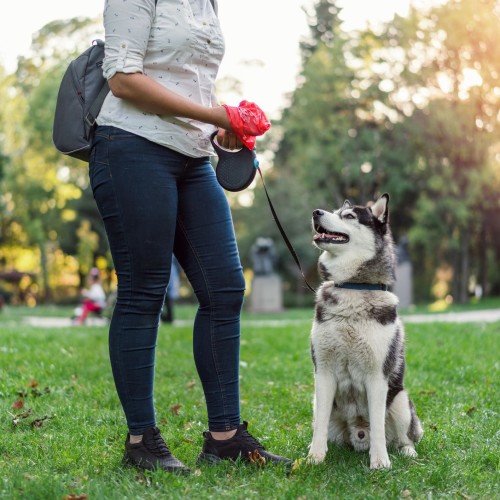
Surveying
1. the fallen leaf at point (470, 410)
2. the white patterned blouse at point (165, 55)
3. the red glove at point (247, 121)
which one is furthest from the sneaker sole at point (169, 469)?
the fallen leaf at point (470, 410)

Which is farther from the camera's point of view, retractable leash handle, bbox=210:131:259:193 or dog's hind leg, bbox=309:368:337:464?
dog's hind leg, bbox=309:368:337:464

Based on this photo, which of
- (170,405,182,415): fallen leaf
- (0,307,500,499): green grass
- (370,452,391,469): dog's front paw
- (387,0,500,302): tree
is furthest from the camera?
(387,0,500,302): tree

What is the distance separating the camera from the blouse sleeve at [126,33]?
9.94ft

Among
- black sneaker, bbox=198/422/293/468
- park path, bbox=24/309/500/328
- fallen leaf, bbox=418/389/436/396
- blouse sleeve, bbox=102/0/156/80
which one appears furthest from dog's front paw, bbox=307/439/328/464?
park path, bbox=24/309/500/328

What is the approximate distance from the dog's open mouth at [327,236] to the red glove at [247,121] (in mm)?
833

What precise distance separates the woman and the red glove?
4cm

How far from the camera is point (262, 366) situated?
7.41 m

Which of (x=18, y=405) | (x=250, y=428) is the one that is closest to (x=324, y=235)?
(x=250, y=428)

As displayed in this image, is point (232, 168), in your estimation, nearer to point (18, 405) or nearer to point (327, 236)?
point (327, 236)

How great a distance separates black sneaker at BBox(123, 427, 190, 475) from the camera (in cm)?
327

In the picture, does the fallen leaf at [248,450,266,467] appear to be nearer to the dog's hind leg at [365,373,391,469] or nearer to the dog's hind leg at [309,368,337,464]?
the dog's hind leg at [309,368,337,464]

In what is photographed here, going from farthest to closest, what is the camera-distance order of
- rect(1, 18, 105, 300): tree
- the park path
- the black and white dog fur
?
rect(1, 18, 105, 300): tree → the park path → the black and white dog fur

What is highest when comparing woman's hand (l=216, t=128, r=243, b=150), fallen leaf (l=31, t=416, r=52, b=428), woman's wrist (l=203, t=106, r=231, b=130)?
woman's wrist (l=203, t=106, r=231, b=130)

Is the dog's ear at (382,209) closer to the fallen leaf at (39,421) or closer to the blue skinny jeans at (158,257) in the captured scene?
the blue skinny jeans at (158,257)
